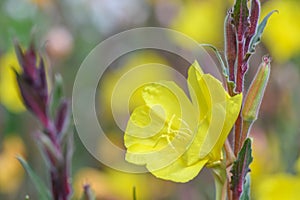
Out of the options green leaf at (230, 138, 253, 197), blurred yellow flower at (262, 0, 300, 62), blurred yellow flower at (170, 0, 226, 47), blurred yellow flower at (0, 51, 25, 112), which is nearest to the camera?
green leaf at (230, 138, 253, 197)

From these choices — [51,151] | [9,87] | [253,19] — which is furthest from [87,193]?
[9,87]

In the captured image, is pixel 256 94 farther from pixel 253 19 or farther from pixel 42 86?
pixel 42 86

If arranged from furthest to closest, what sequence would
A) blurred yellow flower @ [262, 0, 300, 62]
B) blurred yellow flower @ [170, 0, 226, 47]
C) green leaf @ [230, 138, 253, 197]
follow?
blurred yellow flower @ [170, 0, 226, 47], blurred yellow flower @ [262, 0, 300, 62], green leaf @ [230, 138, 253, 197]

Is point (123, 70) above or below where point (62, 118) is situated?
above

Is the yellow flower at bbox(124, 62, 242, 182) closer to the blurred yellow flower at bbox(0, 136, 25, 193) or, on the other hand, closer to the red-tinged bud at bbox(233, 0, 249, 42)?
the red-tinged bud at bbox(233, 0, 249, 42)

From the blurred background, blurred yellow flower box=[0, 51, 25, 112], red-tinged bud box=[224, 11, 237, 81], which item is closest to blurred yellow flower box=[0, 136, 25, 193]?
the blurred background

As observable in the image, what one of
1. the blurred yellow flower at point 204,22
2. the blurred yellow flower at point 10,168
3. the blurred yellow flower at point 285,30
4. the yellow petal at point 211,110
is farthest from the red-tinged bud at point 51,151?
the blurred yellow flower at point 204,22
